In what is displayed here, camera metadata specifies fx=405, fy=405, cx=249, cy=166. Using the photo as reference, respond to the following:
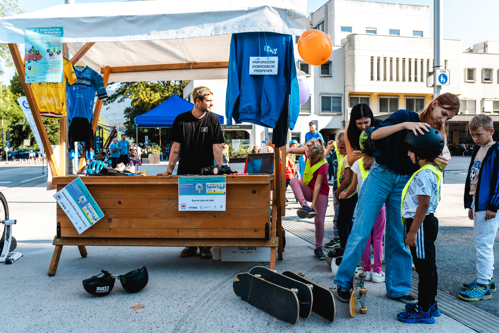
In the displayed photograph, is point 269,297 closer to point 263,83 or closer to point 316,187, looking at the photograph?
point 316,187

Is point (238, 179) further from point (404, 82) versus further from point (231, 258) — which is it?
point (404, 82)

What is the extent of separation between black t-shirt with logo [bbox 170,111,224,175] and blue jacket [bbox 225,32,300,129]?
17.0 inches

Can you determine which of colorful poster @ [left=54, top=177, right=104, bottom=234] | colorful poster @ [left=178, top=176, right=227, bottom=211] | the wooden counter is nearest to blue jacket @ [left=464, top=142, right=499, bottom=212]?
the wooden counter

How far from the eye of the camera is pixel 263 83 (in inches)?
189

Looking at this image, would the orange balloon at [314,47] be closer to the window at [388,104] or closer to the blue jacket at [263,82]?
the blue jacket at [263,82]

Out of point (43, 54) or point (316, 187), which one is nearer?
point (43, 54)

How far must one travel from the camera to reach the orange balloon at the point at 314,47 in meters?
6.12

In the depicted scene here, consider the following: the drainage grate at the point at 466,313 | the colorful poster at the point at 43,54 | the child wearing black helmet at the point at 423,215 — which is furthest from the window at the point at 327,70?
the child wearing black helmet at the point at 423,215

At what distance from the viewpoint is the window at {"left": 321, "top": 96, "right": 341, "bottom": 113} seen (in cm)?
3897

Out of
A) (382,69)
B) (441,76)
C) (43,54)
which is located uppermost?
(382,69)

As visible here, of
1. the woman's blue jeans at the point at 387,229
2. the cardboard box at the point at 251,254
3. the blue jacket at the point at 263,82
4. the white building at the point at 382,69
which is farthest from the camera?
the white building at the point at 382,69

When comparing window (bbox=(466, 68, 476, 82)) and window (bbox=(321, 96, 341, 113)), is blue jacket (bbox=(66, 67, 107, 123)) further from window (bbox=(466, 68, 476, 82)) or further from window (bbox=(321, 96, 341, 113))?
window (bbox=(466, 68, 476, 82))

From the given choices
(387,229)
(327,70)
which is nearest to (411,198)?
(387,229)

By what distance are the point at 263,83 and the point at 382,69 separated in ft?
126
